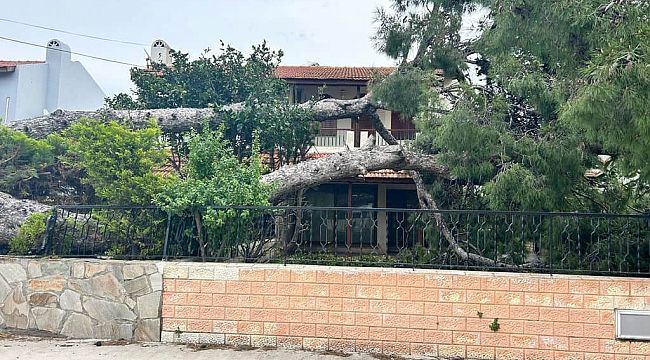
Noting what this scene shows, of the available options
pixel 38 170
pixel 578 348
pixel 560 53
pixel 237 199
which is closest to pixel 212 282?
pixel 237 199

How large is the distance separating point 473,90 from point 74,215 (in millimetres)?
5935

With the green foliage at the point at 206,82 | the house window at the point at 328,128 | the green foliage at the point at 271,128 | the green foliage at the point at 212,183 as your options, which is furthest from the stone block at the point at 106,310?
the house window at the point at 328,128

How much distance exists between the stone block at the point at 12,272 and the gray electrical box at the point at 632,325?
6864 mm

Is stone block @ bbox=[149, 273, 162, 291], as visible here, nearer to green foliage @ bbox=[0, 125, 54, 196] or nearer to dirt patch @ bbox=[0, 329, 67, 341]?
dirt patch @ bbox=[0, 329, 67, 341]

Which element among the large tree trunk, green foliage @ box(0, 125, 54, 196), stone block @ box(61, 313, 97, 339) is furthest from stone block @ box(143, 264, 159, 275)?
green foliage @ box(0, 125, 54, 196)

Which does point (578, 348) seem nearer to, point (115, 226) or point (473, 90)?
point (473, 90)

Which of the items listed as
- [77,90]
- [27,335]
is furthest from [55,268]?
[77,90]

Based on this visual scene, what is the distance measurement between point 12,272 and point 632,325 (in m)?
7.14

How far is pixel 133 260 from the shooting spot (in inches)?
228

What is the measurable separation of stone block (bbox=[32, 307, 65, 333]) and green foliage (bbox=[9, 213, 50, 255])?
112 centimetres

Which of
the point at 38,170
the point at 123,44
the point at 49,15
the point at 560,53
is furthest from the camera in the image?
the point at 123,44

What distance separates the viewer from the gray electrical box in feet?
15.7

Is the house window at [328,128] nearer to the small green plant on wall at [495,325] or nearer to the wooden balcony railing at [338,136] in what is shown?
the wooden balcony railing at [338,136]

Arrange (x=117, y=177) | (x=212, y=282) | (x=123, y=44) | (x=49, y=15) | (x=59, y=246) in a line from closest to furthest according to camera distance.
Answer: (x=212, y=282)
(x=59, y=246)
(x=117, y=177)
(x=49, y=15)
(x=123, y=44)
